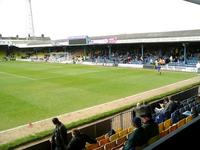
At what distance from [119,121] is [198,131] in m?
7.68

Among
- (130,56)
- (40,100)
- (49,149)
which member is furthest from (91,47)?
(49,149)

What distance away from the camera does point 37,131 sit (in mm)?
11688

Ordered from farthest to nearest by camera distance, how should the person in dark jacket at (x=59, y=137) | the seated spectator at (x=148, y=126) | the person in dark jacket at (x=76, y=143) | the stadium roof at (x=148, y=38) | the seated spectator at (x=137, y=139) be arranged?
the stadium roof at (x=148, y=38), the person in dark jacket at (x=59, y=137), the person in dark jacket at (x=76, y=143), the seated spectator at (x=148, y=126), the seated spectator at (x=137, y=139)

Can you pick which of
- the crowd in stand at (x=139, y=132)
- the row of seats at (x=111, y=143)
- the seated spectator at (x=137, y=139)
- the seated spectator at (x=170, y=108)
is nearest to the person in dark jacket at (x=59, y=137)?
the crowd in stand at (x=139, y=132)

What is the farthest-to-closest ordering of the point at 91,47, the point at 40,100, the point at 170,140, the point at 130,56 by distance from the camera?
the point at 91,47, the point at 130,56, the point at 40,100, the point at 170,140

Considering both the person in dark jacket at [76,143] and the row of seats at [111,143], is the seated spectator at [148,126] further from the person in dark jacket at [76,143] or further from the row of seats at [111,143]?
the row of seats at [111,143]

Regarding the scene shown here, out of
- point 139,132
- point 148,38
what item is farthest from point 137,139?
point 148,38

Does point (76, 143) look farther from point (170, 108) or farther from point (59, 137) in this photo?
point (170, 108)

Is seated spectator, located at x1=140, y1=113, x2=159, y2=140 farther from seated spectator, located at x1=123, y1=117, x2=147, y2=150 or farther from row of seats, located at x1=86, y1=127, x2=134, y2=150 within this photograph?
row of seats, located at x1=86, y1=127, x2=134, y2=150

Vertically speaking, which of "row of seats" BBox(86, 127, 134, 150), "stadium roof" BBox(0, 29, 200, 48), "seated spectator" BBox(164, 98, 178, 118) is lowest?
"row of seats" BBox(86, 127, 134, 150)

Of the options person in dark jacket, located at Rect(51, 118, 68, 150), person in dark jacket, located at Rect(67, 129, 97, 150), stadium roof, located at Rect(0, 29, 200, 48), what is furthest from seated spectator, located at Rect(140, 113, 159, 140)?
stadium roof, located at Rect(0, 29, 200, 48)

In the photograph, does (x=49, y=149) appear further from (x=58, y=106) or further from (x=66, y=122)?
(x=58, y=106)

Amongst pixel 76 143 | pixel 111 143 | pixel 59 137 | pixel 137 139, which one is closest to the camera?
pixel 137 139

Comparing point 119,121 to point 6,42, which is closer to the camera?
point 119,121
